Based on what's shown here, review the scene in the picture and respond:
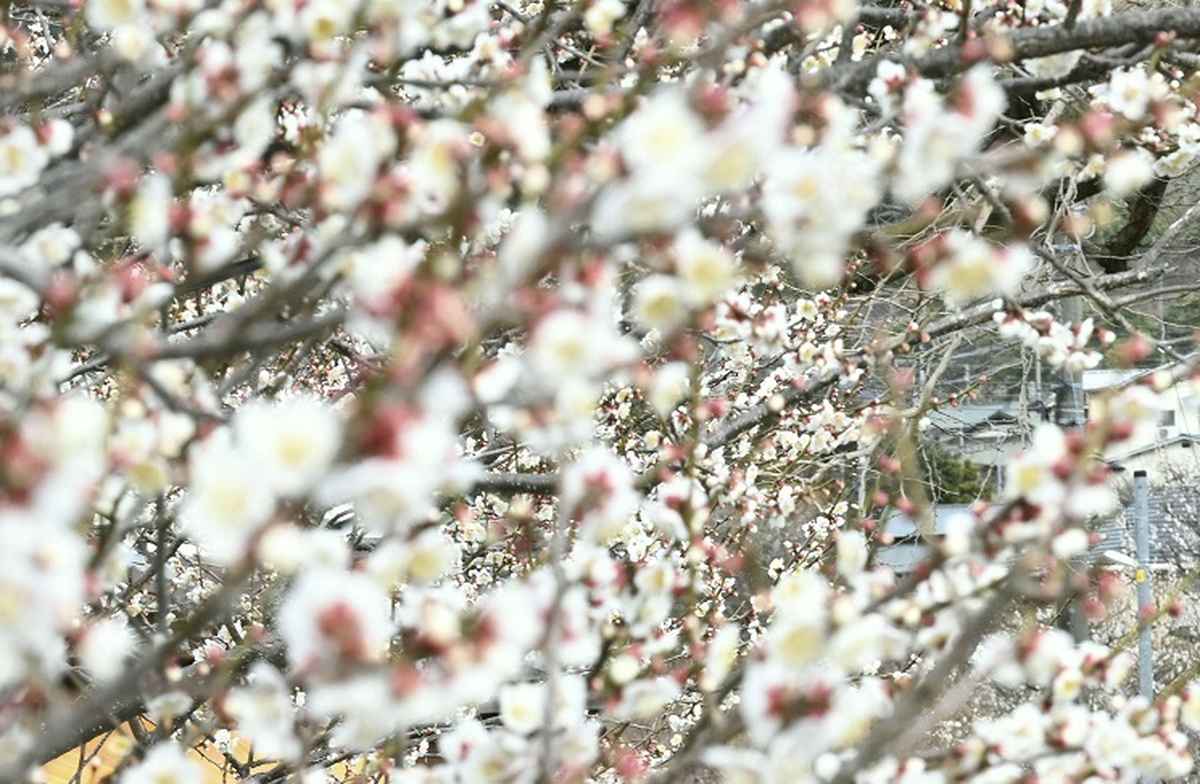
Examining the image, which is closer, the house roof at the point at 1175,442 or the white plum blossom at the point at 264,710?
the white plum blossom at the point at 264,710

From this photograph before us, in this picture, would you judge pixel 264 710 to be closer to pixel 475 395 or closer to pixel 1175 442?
pixel 475 395

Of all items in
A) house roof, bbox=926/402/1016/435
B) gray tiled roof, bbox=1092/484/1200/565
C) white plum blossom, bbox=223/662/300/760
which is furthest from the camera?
gray tiled roof, bbox=1092/484/1200/565

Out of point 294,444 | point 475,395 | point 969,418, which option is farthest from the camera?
point 969,418

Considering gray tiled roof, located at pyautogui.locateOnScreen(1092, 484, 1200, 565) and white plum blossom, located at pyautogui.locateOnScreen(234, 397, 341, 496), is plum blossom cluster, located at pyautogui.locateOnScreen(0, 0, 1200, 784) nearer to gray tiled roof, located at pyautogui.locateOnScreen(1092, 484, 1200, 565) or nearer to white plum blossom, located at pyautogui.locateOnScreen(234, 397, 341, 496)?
white plum blossom, located at pyautogui.locateOnScreen(234, 397, 341, 496)

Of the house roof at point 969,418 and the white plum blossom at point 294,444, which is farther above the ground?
the white plum blossom at point 294,444

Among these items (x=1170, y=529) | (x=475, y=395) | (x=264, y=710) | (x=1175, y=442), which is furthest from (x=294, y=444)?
(x=1170, y=529)

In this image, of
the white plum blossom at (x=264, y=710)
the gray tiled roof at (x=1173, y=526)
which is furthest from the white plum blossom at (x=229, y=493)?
the gray tiled roof at (x=1173, y=526)

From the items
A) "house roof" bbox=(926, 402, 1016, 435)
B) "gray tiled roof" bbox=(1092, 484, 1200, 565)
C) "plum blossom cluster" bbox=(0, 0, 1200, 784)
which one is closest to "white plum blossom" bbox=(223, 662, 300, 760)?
"plum blossom cluster" bbox=(0, 0, 1200, 784)

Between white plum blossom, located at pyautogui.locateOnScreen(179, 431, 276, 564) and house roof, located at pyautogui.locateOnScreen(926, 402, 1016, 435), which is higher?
white plum blossom, located at pyautogui.locateOnScreen(179, 431, 276, 564)

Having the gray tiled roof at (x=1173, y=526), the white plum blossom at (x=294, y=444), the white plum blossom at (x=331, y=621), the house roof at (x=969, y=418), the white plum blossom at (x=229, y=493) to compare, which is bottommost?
the gray tiled roof at (x=1173, y=526)

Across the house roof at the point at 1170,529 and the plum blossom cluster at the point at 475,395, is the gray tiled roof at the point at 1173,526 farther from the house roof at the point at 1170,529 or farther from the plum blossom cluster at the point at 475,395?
the plum blossom cluster at the point at 475,395

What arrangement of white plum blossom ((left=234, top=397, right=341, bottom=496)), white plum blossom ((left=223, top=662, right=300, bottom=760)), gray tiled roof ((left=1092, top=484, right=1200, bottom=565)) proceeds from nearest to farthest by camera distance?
white plum blossom ((left=234, top=397, right=341, bottom=496))
white plum blossom ((left=223, top=662, right=300, bottom=760))
gray tiled roof ((left=1092, top=484, right=1200, bottom=565))

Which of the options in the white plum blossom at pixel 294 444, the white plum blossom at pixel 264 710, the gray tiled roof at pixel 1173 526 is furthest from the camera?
the gray tiled roof at pixel 1173 526

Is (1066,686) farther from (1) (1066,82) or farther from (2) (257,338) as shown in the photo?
(1) (1066,82)
